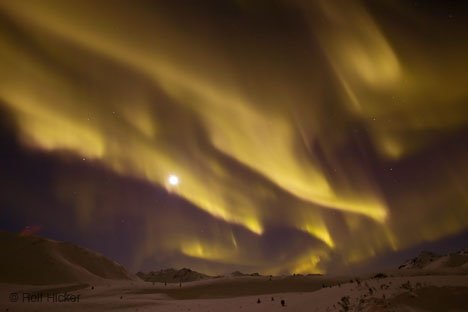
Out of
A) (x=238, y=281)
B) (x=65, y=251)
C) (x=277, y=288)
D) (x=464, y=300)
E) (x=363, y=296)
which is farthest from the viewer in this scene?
(x=65, y=251)

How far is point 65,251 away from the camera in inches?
3255

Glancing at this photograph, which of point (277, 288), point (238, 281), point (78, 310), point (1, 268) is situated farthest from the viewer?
point (1, 268)

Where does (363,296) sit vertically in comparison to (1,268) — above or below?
below

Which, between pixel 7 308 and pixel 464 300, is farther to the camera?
pixel 7 308

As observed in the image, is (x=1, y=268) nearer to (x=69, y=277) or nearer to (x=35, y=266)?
(x=35, y=266)

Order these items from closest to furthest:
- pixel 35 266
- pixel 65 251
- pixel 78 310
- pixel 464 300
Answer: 1. pixel 464 300
2. pixel 78 310
3. pixel 35 266
4. pixel 65 251

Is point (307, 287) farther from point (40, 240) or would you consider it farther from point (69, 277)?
point (40, 240)

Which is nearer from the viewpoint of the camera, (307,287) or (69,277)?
(307,287)

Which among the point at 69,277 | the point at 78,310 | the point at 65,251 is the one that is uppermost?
the point at 65,251

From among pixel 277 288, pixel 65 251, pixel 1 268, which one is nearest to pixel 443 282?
pixel 277 288

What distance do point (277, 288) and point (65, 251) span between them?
6295 centimetres

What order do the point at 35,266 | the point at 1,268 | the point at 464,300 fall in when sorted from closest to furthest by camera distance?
the point at 464,300 → the point at 1,268 → the point at 35,266

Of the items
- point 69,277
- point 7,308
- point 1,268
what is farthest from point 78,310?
point 1,268

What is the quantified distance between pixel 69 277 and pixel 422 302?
6602 cm
